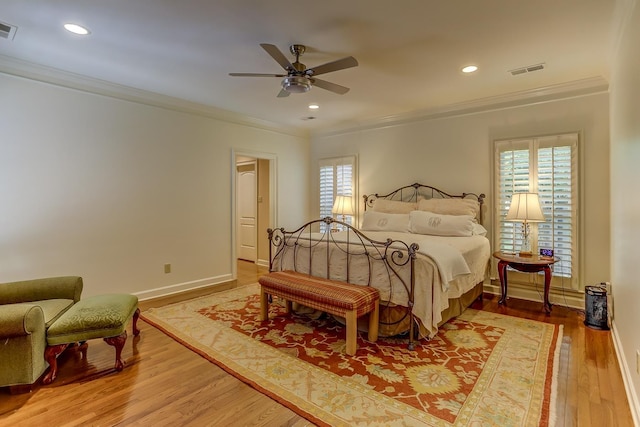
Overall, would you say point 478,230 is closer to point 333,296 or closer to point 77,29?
point 333,296

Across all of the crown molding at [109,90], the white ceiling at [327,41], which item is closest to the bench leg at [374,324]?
the white ceiling at [327,41]

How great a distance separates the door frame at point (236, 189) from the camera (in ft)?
17.1

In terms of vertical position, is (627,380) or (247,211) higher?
(247,211)

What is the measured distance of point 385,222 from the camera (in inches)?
185

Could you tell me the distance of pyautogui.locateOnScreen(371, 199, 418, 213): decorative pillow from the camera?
491cm

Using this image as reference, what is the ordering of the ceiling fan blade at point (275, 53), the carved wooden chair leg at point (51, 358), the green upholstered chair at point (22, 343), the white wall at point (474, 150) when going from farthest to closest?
the white wall at point (474, 150) < the ceiling fan blade at point (275, 53) < the carved wooden chair leg at point (51, 358) < the green upholstered chair at point (22, 343)

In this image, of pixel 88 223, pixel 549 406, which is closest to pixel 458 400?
pixel 549 406

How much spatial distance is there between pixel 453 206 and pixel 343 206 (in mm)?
1837

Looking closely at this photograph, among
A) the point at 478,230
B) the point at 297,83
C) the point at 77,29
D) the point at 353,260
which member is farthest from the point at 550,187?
the point at 77,29

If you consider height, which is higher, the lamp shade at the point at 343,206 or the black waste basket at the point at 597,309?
the lamp shade at the point at 343,206

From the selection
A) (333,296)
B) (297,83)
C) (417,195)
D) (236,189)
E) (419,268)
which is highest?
(297,83)

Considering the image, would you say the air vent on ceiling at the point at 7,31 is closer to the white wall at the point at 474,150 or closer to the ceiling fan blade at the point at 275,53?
the ceiling fan blade at the point at 275,53

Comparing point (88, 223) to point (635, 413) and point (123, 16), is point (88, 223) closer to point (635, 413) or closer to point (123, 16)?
point (123, 16)

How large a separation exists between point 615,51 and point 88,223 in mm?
5594
